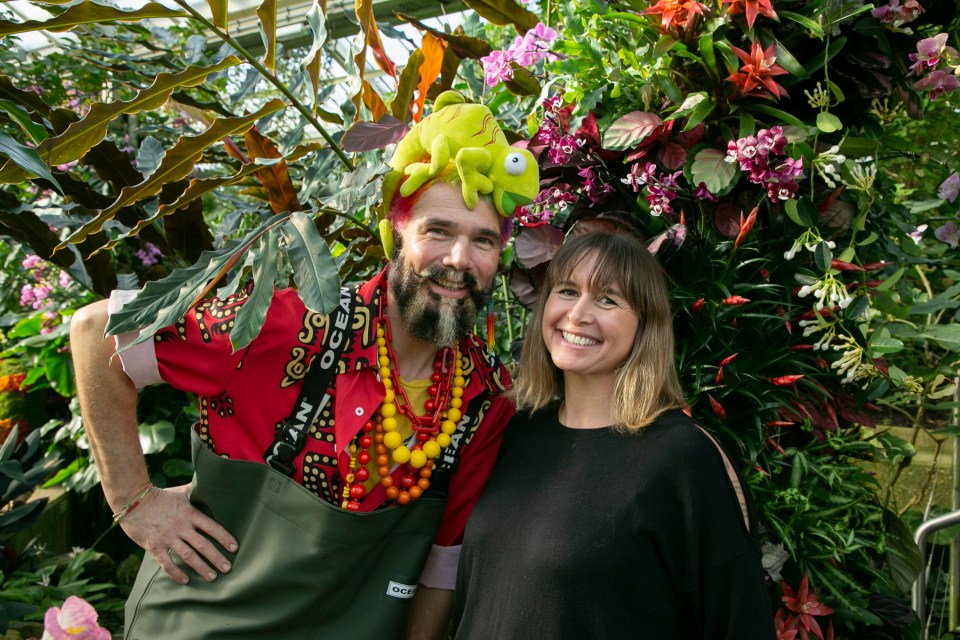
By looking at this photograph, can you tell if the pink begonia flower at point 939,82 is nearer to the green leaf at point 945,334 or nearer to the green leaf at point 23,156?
the green leaf at point 945,334

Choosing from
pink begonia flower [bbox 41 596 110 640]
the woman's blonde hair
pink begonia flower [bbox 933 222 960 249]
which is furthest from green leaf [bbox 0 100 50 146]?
pink begonia flower [bbox 933 222 960 249]

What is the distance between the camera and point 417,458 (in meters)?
1.72

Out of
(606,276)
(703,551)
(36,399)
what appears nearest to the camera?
(703,551)

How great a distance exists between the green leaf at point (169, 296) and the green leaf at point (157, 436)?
78.4 inches

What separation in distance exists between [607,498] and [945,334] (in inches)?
38.6

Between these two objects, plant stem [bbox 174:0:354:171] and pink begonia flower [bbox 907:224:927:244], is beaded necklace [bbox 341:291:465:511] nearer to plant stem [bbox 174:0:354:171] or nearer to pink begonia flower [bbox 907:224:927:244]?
plant stem [bbox 174:0:354:171]

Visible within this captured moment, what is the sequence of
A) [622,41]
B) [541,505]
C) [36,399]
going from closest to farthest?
1. [541,505]
2. [622,41]
3. [36,399]

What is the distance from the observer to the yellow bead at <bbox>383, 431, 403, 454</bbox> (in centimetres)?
170

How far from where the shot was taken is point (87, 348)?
5.29ft

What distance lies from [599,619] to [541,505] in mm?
258

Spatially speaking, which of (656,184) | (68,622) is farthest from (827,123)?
(68,622)

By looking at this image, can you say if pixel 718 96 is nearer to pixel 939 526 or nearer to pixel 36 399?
pixel 939 526

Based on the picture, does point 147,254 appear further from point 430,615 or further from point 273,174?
point 430,615

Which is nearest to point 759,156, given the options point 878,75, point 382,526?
point 878,75
